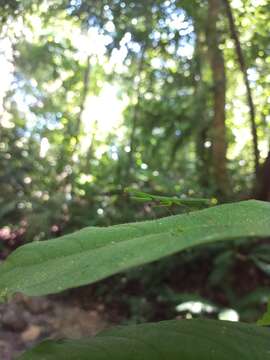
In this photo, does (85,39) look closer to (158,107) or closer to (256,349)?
(158,107)

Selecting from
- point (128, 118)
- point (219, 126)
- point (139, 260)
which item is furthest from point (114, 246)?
point (128, 118)

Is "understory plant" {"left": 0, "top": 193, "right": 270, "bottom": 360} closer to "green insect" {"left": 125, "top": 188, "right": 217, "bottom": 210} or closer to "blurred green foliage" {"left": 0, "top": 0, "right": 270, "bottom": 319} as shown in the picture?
"green insect" {"left": 125, "top": 188, "right": 217, "bottom": 210}

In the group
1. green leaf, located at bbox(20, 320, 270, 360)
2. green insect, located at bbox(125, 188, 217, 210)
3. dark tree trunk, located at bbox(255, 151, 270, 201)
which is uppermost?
green insect, located at bbox(125, 188, 217, 210)

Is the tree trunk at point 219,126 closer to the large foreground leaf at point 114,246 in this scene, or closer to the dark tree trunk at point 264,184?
the dark tree trunk at point 264,184

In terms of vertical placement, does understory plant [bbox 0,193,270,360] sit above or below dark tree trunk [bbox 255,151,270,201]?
above

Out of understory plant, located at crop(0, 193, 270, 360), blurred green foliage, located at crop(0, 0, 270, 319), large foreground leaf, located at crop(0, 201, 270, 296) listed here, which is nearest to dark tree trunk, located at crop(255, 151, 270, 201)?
blurred green foliage, located at crop(0, 0, 270, 319)

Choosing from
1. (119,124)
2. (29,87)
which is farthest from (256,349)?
(119,124)

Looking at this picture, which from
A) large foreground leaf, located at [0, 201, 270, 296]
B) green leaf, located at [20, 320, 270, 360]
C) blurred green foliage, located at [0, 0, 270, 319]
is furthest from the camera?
blurred green foliage, located at [0, 0, 270, 319]
